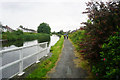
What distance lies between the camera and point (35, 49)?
4.76 metres

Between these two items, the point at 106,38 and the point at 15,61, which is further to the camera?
the point at 15,61

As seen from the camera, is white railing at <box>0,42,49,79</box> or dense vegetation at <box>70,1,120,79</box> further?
white railing at <box>0,42,49,79</box>

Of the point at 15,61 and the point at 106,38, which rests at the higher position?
the point at 106,38

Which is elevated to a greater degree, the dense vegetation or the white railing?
the dense vegetation

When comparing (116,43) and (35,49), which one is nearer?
(116,43)

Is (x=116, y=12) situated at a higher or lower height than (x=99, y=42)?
higher

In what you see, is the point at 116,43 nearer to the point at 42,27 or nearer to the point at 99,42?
the point at 99,42

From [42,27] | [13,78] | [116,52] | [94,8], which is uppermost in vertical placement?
[42,27]

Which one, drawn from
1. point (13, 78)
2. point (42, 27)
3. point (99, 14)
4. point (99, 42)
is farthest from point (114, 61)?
point (42, 27)

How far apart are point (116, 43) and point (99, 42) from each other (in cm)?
75

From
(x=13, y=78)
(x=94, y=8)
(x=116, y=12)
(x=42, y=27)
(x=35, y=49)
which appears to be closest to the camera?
(x=116, y=12)

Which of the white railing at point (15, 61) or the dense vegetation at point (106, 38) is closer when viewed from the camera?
the dense vegetation at point (106, 38)

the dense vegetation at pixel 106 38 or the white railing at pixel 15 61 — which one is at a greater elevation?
the dense vegetation at pixel 106 38

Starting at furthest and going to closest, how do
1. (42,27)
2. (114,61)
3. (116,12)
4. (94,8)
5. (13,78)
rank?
(42,27), (94,8), (13,78), (116,12), (114,61)
